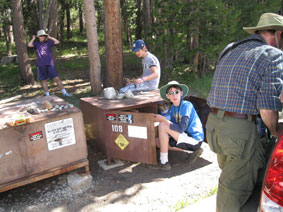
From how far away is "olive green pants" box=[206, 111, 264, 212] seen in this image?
2.17 metres

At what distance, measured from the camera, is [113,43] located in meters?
6.20

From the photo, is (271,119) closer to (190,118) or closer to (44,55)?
(190,118)

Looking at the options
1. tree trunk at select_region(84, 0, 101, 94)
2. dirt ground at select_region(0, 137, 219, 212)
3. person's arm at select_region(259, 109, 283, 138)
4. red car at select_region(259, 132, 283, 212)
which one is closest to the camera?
red car at select_region(259, 132, 283, 212)

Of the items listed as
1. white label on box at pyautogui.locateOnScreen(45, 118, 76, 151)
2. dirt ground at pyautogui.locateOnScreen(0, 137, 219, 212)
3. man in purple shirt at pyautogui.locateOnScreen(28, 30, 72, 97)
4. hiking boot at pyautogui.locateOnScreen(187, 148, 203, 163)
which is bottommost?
dirt ground at pyautogui.locateOnScreen(0, 137, 219, 212)

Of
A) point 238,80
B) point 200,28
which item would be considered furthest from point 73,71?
point 238,80

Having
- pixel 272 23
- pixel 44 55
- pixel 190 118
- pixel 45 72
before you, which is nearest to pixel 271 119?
pixel 272 23

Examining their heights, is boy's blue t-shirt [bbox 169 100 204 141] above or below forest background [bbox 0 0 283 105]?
below

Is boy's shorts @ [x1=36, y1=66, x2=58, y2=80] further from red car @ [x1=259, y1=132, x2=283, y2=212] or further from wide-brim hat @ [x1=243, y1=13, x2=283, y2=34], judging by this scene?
red car @ [x1=259, y1=132, x2=283, y2=212]

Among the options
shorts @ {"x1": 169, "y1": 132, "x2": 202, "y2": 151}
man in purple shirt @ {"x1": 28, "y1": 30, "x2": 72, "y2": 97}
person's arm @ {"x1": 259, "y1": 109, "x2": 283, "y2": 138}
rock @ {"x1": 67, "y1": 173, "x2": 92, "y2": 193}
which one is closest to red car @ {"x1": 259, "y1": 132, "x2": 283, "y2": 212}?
person's arm @ {"x1": 259, "y1": 109, "x2": 283, "y2": 138}

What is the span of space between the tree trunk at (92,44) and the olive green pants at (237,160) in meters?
4.77

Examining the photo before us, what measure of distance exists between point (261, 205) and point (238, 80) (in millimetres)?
967

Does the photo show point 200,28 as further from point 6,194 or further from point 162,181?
point 6,194

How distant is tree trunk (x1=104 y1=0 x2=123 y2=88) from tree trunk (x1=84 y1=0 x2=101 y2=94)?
1.18ft

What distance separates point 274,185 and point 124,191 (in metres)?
2.22
